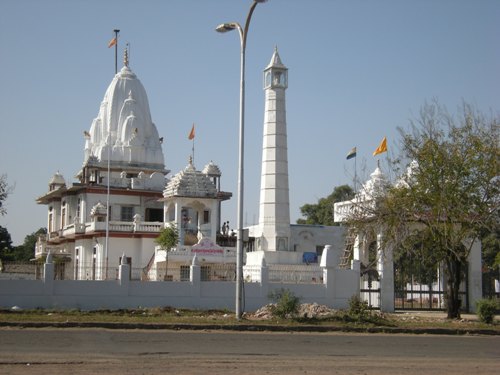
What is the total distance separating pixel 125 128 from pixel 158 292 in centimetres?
2867

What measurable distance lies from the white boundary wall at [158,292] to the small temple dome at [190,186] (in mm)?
16055

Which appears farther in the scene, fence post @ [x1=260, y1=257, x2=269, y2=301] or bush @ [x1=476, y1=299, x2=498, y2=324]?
fence post @ [x1=260, y1=257, x2=269, y2=301]

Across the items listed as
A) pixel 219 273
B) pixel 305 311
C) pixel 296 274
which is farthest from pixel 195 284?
pixel 219 273

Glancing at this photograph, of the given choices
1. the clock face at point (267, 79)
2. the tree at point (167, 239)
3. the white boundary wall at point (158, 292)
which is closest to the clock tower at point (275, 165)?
the clock face at point (267, 79)

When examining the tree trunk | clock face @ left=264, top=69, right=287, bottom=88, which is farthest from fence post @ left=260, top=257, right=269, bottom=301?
clock face @ left=264, top=69, right=287, bottom=88

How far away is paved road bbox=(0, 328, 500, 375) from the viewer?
14969 mm

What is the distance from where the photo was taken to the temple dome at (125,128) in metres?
59.6

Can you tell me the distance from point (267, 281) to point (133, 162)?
88.4 ft

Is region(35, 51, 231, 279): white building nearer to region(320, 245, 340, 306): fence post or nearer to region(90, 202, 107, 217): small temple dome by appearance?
region(90, 202, 107, 217): small temple dome

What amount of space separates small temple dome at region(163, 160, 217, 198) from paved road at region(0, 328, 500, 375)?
26.9 m

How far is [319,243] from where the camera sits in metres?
57.1

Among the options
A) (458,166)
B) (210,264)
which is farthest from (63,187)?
(458,166)

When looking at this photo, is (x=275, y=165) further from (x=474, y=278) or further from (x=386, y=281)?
(x=474, y=278)

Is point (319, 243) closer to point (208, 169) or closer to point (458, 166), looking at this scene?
point (208, 169)
